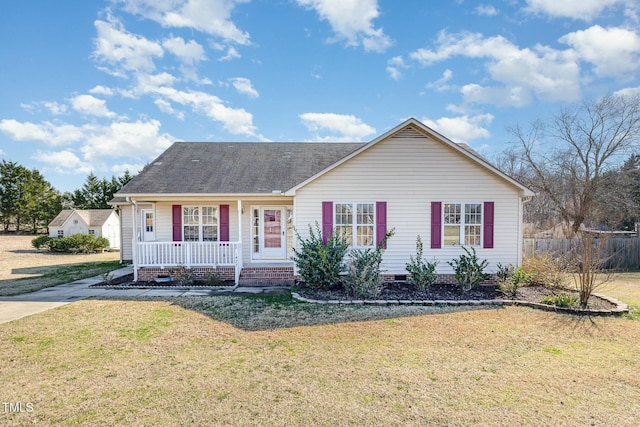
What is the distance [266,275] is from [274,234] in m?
1.77

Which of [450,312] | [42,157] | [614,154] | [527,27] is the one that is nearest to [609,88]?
[614,154]

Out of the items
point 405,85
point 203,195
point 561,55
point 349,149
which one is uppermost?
point 561,55

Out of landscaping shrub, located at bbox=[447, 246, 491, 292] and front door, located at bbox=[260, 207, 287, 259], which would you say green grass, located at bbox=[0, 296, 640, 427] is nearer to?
landscaping shrub, located at bbox=[447, 246, 491, 292]

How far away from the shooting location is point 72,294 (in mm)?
9234

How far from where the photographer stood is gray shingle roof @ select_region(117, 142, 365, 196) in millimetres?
11391

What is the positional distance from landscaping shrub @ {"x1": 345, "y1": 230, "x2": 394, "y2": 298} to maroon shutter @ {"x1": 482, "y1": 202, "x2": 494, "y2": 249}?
12.5 feet

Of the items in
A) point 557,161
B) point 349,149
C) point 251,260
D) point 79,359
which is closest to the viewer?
point 79,359

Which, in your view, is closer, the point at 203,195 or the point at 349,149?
the point at 203,195

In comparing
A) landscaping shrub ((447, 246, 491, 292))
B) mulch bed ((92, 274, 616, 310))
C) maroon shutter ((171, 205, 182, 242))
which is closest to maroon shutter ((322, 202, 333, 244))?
mulch bed ((92, 274, 616, 310))

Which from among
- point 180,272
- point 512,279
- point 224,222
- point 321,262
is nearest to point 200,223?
point 224,222

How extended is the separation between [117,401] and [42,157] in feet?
168

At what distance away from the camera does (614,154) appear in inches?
838

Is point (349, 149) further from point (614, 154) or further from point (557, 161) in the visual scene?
point (614, 154)

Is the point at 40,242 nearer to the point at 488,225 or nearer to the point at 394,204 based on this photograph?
the point at 394,204
